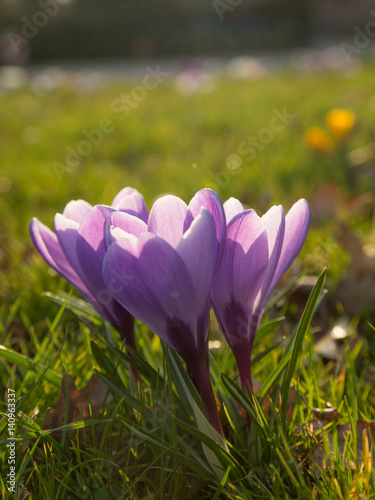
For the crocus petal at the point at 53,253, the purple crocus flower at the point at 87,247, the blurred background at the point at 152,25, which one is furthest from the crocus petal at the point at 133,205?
the blurred background at the point at 152,25

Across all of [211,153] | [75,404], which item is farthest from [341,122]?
[75,404]

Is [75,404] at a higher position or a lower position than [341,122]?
higher

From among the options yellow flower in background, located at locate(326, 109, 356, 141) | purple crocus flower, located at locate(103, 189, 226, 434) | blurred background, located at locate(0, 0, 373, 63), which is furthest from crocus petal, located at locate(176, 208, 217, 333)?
blurred background, located at locate(0, 0, 373, 63)

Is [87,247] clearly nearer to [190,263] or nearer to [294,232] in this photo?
[190,263]

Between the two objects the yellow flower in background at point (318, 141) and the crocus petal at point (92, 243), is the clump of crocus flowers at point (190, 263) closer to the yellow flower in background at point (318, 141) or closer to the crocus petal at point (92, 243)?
the crocus petal at point (92, 243)

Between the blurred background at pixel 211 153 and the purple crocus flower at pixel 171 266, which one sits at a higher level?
the purple crocus flower at pixel 171 266

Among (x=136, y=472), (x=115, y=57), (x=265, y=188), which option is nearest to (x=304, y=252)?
(x=265, y=188)
